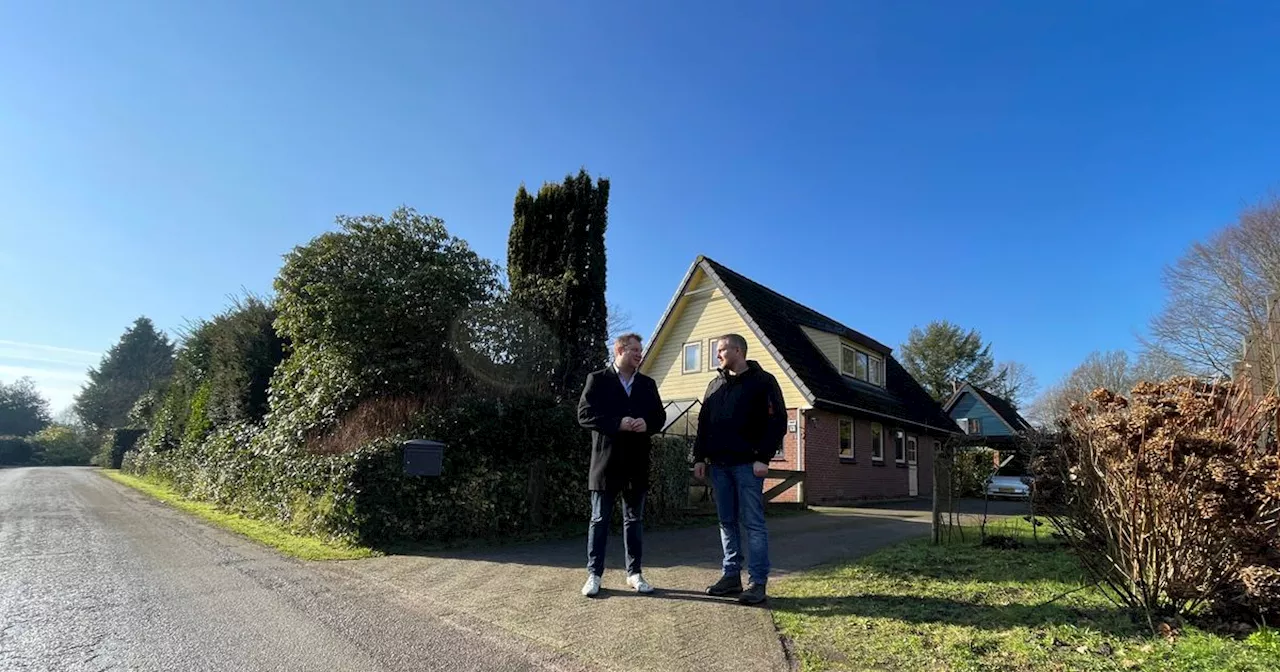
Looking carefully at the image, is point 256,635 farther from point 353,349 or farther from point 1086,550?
point 353,349

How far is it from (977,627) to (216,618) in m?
4.74

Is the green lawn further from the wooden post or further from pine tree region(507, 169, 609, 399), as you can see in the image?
pine tree region(507, 169, 609, 399)

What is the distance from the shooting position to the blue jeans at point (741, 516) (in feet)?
14.9

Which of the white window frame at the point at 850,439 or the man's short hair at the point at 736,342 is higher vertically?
the man's short hair at the point at 736,342

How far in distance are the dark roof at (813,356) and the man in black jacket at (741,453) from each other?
11.7 m

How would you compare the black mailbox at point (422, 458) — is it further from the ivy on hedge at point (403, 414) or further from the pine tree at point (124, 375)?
the pine tree at point (124, 375)

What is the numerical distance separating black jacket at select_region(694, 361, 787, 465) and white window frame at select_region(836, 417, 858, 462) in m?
13.8

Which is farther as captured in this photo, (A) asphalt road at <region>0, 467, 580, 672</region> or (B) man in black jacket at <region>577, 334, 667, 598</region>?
(B) man in black jacket at <region>577, 334, 667, 598</region>

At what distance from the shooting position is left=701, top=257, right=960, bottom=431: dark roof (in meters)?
17.1

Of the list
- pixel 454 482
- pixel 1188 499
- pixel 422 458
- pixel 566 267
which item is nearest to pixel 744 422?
pixel 1188 499

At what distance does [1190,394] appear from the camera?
3900 millimetres

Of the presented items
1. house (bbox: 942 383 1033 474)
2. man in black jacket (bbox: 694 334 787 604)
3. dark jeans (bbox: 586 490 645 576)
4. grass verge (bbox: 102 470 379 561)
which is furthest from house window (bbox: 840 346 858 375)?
house (bbox: 942 383 1033 474)

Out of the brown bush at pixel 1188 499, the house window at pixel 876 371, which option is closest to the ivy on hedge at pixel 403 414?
the brown bush at pixel 1188 499

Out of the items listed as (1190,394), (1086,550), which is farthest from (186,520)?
(1190,394)
